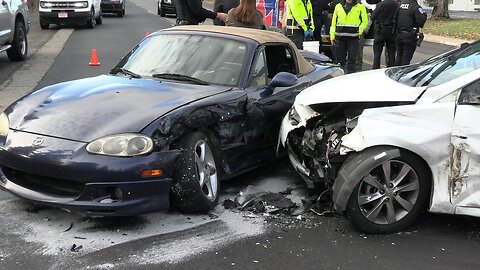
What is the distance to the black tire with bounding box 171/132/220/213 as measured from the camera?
3.84 m

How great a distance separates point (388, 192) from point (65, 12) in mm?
16498

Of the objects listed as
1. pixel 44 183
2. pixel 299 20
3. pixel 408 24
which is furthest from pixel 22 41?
pixel 44 183

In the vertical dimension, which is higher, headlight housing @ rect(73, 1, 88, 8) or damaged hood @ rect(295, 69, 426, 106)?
headlight housing @ rect(73, 1, 88, 8)

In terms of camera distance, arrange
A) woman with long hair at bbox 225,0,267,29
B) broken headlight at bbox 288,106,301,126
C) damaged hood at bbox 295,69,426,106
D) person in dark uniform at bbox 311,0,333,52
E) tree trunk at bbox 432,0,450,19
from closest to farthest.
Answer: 1. damaged hood at bbox 295,69,426,106
2. broken headlight at bbox 288,106,301,126
3. woman with long hair at bbox 225,0,267,29
4. person in dark uniform at bbox 311,0,333,52
5. tree trunk at bbox 432,0,450,19

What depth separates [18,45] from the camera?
10805mm

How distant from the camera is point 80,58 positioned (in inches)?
461

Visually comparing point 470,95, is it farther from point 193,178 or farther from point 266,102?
point 193,178

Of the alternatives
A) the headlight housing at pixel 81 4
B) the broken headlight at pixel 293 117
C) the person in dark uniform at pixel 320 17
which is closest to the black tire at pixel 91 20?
the headlight housing at pixel 81 4

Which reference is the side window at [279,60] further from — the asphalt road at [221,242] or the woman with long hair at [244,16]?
the asphalt road at [221,242]

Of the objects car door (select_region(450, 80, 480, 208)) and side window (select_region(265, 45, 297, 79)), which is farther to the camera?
side window (select_region(265, 45, 297, 79))

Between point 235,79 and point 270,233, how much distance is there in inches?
62.4

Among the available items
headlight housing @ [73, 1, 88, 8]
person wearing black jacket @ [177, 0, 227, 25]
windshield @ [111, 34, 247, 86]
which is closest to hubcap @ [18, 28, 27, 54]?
person wearing black jacket @ [177, 0, 227, 25]

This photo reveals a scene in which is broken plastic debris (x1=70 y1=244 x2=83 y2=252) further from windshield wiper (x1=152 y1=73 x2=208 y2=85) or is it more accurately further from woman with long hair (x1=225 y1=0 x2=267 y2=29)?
woman with long hair (x1=225 y1=0 x2=267 y2=29)

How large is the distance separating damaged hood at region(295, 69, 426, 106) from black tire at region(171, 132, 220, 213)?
104 centimetres
